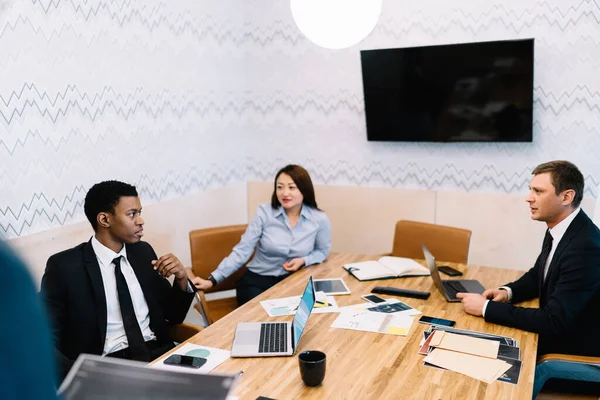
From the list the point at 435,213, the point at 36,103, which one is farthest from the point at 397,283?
the point at 36,103

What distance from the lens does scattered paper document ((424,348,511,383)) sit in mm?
1744

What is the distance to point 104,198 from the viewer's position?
239 centimetres

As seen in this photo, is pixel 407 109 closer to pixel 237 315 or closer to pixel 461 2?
pixel 461 2

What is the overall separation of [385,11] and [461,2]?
56cm

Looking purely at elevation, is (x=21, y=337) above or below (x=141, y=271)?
above

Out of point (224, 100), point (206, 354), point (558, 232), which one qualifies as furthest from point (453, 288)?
point (224, 100)

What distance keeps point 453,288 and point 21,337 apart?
237 centimetres

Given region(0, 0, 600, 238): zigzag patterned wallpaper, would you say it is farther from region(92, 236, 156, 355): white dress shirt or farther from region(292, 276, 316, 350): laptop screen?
region(292, 276, 316, 350): laptop screen

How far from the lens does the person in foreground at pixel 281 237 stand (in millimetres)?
3203

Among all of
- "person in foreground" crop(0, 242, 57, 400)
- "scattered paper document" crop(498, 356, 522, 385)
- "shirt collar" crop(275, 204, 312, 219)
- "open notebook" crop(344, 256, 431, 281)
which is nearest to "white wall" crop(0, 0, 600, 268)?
"shirt collar" crop(275, 204, 312, 219)

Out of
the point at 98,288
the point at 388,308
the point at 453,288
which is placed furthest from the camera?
the point at 453,288

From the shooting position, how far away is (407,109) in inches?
158

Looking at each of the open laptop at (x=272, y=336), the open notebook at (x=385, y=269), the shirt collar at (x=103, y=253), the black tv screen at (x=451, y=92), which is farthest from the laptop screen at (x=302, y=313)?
the black tv screen at (x=451, y=92)

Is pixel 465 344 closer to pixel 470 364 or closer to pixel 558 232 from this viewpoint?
pixel 470 364
